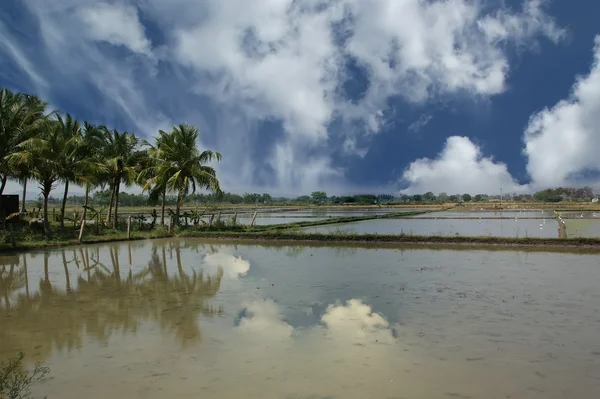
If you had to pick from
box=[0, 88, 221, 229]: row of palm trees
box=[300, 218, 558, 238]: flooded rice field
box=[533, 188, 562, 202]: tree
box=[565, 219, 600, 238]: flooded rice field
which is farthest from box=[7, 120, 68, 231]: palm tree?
box=[533, 188, 562, 202]: tree

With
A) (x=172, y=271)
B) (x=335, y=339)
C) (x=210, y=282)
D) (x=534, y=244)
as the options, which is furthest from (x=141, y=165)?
(x=335, y=339)

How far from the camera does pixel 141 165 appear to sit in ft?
82.3

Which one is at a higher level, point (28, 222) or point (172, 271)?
point (28, 222)

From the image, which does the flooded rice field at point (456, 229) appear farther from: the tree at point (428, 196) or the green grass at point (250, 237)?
the tree at point (428, 196)

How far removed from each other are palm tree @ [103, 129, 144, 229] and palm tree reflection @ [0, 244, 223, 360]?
11.2 m

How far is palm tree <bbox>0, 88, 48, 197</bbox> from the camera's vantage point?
1639 centimetres

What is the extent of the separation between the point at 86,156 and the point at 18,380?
17959 mm

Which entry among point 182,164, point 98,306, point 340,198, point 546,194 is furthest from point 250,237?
point 546,194

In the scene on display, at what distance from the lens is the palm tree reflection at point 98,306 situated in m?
5.97

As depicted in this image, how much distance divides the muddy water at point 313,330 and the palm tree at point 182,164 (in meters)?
12.1

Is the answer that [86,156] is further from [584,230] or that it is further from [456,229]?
[584,230]

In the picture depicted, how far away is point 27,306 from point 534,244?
592 inches

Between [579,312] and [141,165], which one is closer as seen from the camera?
[579,312]

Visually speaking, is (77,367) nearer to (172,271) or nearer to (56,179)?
(172,271)
